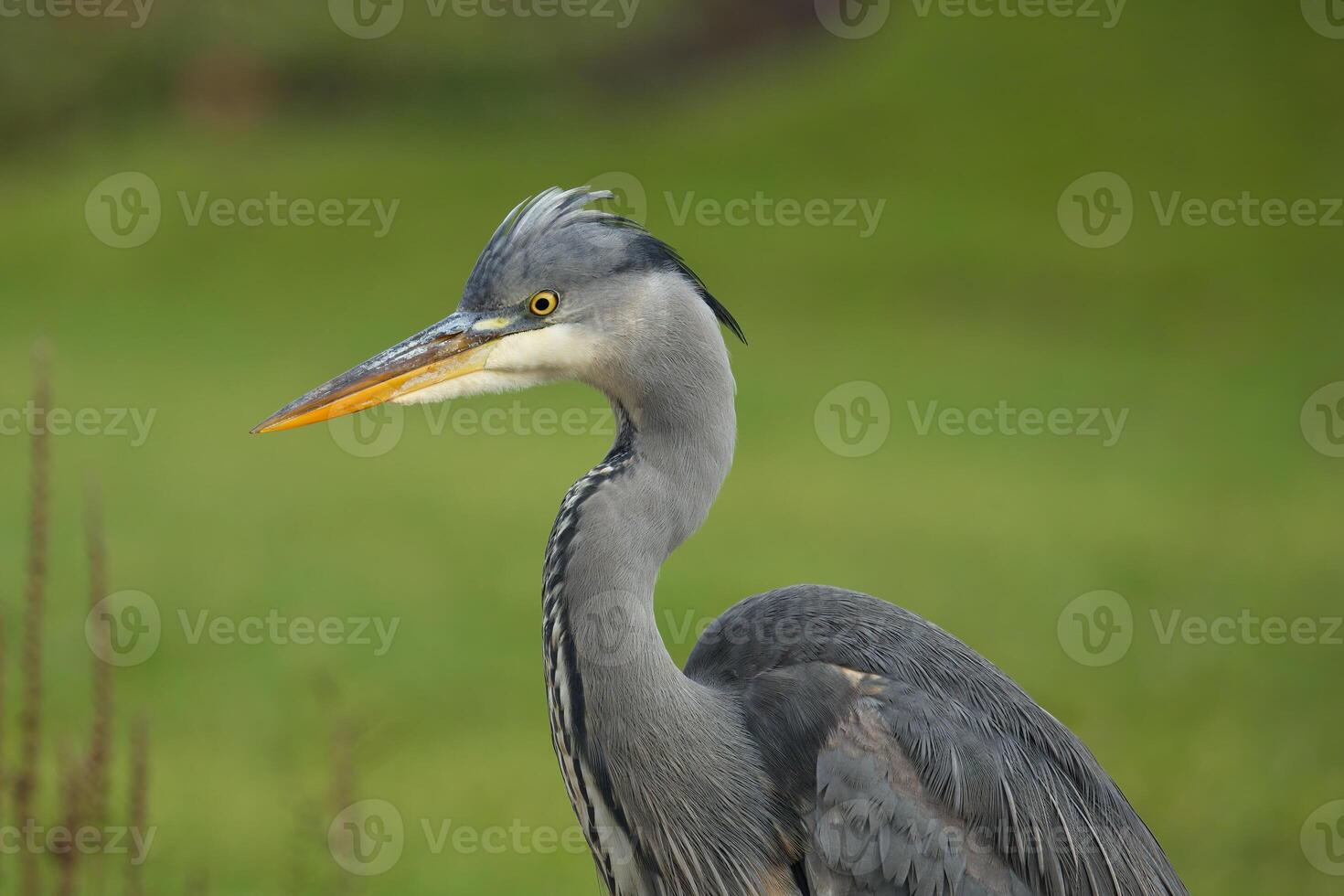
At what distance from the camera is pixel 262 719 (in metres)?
4.25

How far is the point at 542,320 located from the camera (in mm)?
2107

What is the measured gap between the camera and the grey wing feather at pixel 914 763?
79.0 inches

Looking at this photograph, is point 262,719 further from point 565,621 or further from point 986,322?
point 986,322

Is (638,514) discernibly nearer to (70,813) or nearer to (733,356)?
(70,813)

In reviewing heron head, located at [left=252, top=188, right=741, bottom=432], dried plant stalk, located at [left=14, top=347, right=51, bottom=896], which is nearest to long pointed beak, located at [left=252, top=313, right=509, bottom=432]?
heron head, located at [left=252, top=188, right=741, bottom=432]

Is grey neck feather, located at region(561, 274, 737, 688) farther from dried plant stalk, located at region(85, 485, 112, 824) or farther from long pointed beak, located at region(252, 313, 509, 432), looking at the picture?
dried plant stalk, located at region(85, 485, 112, 824)

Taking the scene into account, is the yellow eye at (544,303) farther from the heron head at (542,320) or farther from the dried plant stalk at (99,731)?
the dried plant stalk at (99,731)

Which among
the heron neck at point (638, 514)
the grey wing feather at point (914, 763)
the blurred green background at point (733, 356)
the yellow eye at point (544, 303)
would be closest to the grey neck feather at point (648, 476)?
the heron neck at point (638, 514)

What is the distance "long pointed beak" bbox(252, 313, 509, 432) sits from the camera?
2.10 metres

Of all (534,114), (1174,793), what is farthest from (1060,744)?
(534,114)

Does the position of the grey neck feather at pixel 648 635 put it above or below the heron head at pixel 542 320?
below

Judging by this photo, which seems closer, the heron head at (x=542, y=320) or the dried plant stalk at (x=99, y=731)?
the dried plant stalk at (x=99, y=731)

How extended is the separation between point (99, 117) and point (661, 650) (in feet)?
23.4

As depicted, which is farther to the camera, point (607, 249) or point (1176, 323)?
point (1176, 323)
